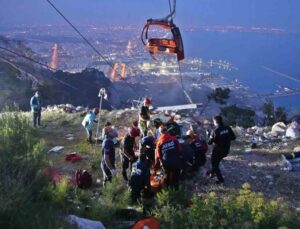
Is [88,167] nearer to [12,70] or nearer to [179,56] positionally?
[179,56]

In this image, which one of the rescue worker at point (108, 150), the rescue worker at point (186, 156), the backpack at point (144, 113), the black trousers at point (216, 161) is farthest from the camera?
the backpack at point (144, 113)

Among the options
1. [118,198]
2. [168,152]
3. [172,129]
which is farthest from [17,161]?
[172,129]

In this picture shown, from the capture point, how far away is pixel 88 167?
44.0 ft

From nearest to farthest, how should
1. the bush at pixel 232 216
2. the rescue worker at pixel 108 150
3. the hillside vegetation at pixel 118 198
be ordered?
the hillside vegetation at pixel 118 198
the bush at pixel 232 216
the rescue worker at pixel 108 150

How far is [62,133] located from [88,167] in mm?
5846

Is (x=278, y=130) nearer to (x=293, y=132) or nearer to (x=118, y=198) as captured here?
(x=293, y=132)

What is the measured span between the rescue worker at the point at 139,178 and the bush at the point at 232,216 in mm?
1312

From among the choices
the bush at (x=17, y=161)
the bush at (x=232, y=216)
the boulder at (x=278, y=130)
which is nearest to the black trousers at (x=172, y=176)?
the bush at (x=232, y=216)

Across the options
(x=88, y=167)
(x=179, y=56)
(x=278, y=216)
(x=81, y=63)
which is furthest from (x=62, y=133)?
(x=81, y=63)

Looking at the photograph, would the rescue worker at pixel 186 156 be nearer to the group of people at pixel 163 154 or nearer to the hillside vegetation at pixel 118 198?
the group of people at pixel 163 154

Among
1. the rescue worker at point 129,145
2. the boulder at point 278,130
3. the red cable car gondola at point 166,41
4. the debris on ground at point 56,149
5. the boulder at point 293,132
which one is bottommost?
the debris on ground at point 56,149

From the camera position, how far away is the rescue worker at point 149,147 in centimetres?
1003

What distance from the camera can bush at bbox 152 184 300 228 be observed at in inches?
296

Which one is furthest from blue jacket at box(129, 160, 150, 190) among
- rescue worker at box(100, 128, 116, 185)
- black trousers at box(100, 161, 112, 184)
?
black trousers at box(100, 161, 112, 184)
